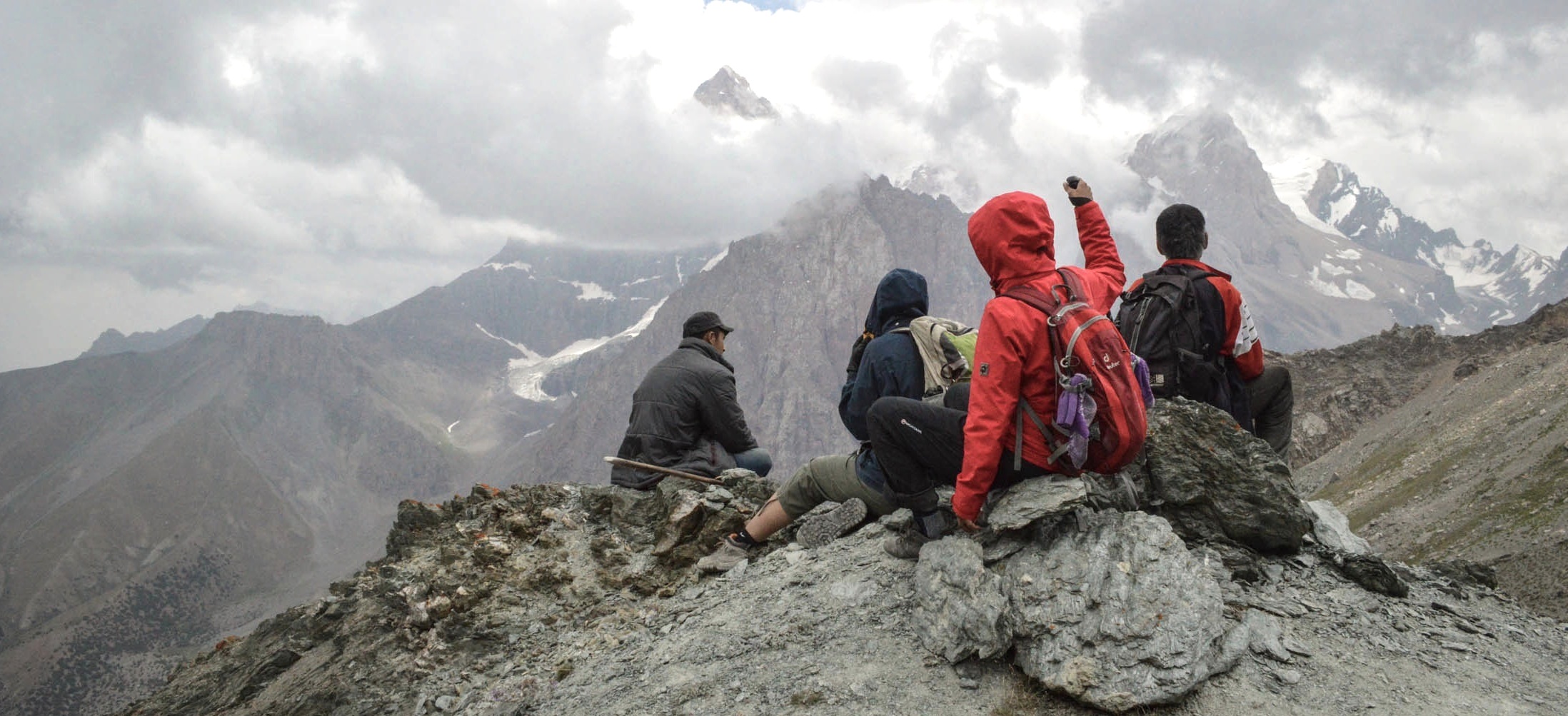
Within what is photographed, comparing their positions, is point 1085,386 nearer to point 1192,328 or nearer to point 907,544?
point 907,544

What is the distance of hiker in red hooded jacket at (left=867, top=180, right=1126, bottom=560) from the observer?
650 cm

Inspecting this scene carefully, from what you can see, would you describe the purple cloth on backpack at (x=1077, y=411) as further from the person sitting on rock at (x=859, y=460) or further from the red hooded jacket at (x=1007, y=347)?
the person sitting on rock at (x=859, y=460)

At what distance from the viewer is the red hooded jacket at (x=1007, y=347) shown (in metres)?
6.46

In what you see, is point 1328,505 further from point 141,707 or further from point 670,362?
point 141,707

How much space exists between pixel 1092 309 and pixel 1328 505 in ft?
21.1

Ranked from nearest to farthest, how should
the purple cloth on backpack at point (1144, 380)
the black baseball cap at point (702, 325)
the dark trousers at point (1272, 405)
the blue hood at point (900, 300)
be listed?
the purple cloth on backpack at point (1144, 380)
the blue hood at point (900, 300)
the dark trousers at point (1272, 405)
the black baseball cap at point (702, 325)

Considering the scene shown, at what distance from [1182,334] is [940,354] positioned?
2.80 metres

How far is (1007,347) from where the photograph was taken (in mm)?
6410

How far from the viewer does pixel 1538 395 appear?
85.7ft

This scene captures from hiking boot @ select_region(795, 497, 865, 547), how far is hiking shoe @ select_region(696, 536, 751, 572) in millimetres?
728

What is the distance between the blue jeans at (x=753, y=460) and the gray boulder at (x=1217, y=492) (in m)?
6.14

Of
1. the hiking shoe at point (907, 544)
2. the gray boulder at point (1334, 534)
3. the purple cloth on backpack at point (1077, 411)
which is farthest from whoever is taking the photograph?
the gray boulder at point (1334, 534)

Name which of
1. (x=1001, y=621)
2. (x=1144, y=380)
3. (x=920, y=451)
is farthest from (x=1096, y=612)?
(x=1144, y=380)

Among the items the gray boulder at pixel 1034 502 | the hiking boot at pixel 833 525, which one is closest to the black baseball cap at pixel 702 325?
the hiking boot at pixel 833 525
